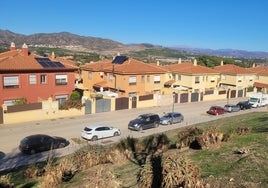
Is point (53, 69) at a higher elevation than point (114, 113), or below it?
higher

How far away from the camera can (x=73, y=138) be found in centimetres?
2866

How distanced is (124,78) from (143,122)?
15.6 metres

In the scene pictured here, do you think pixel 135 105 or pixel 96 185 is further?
pixel 135 105

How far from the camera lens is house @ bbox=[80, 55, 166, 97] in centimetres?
4815

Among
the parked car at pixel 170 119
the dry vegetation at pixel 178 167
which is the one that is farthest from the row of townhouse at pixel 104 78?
the dry vegetation at pixel 178 167

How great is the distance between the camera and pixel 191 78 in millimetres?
56812

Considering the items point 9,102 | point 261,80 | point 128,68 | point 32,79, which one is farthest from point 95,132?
point 261,80

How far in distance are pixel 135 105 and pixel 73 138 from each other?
54.0 ft

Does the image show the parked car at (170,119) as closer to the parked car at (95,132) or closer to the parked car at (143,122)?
the parked car at (143,122)

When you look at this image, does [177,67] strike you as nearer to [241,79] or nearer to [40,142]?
[241,79]

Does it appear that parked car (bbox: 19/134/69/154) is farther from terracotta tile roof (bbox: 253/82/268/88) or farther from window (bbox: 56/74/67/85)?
terracotta tile roof (bbox: 253/82/268/88)

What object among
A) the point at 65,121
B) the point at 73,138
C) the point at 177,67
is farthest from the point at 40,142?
the point at 177,67

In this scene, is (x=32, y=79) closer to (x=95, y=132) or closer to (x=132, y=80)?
(x=95, y=132)

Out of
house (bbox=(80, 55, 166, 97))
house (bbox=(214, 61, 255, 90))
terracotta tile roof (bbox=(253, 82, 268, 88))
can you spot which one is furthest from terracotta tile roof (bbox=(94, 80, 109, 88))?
terracotta tile roof (bbox=(253, 82, 268, 88))
